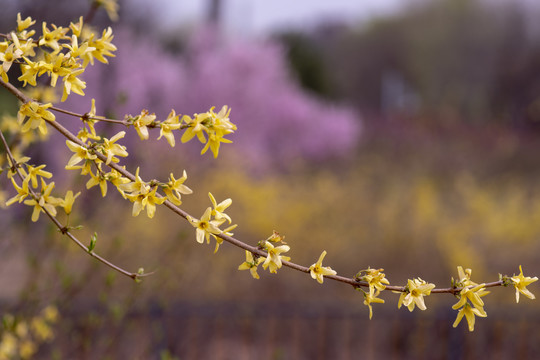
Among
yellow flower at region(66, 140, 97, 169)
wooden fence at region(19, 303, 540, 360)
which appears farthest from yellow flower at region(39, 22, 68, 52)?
wooden fence at region(19, 303, 540, 360)

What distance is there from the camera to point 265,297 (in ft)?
17.9

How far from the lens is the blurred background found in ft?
12.9

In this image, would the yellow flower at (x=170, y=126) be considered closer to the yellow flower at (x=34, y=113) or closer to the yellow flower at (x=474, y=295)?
the yellow flower at (x=34, y=113)

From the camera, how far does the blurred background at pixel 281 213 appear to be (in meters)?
3.93

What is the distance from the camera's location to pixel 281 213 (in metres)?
6.05

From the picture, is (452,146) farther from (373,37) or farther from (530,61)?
(373,37)

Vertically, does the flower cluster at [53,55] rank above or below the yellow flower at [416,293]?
above

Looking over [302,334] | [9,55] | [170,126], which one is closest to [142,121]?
[170,126]

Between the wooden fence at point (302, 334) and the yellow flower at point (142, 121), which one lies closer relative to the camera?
the yellow flower at point (142, 121)

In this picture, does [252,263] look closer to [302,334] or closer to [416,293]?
[416,293]

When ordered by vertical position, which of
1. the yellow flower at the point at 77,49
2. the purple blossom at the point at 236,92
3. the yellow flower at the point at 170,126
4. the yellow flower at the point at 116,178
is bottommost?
the yellow flower at the point at 116,178

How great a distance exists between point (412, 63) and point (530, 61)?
31.8 feet

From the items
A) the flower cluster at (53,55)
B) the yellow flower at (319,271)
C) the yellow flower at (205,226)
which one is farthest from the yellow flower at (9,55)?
the yellow flower at (319,271)

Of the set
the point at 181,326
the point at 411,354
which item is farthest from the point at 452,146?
the point at 181,326
